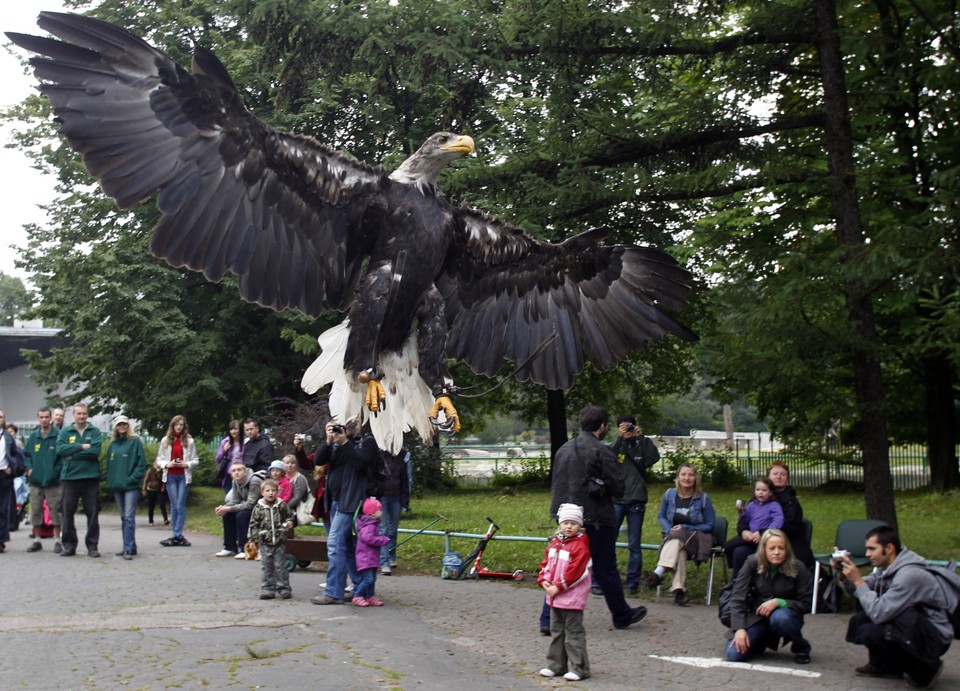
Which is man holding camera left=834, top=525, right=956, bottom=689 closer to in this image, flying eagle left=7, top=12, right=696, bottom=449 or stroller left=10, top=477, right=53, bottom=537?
flying eagle left=7, top=12, right=696, bottom=449

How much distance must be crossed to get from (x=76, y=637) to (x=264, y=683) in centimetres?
206

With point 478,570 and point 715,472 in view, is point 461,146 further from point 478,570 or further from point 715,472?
point 715,472

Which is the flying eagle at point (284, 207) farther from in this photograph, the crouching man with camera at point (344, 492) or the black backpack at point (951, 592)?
the black backpack at point (951, 592)

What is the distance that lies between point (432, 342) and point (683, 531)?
181 inches

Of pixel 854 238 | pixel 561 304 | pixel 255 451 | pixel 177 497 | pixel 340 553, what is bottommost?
pixel 340 553

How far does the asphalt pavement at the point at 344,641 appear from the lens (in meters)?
6.68

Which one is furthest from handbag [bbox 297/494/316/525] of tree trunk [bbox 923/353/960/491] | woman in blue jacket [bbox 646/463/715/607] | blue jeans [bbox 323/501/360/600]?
tree trunk [bbox 923/353/960/491]

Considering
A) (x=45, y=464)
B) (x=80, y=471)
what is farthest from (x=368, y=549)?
(x=45, y=464)

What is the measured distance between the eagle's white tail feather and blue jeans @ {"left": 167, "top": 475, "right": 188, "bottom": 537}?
8163mm

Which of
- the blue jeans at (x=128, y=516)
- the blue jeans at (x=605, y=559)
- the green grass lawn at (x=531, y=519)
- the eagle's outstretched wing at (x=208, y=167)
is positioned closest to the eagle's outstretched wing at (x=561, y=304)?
the eagle's outstretched wing at (x=208, y=167)

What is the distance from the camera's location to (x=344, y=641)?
25.1ft

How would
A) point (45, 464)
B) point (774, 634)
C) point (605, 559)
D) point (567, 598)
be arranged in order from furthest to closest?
point (45, 464)
point (605, 559)
point (774, 634)
point (567, 598)

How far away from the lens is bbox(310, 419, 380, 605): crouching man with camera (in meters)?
9.03

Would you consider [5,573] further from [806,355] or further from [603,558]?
[806,355]
